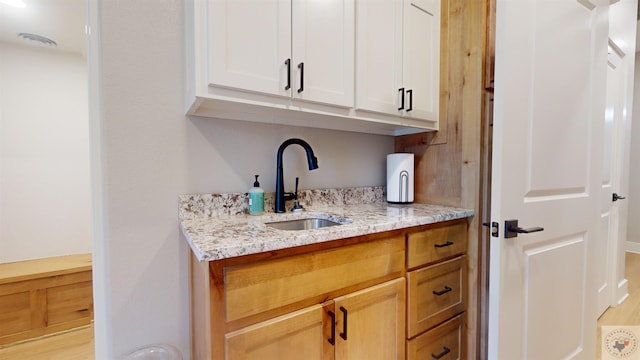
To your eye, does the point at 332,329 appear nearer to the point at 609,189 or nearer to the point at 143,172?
the point at 143,172

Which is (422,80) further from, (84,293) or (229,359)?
(84,293)

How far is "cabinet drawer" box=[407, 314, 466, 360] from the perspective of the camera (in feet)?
4.01

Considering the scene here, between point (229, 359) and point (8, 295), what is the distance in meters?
2.02

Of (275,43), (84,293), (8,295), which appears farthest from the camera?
(84,293)

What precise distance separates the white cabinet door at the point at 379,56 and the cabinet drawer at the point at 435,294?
0.79 m

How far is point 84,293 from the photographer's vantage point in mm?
2035

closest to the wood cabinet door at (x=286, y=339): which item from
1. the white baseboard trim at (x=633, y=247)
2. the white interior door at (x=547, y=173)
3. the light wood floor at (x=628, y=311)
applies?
the white interior door at (x=547, y=173)

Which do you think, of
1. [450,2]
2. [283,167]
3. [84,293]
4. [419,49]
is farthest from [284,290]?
[84,293]

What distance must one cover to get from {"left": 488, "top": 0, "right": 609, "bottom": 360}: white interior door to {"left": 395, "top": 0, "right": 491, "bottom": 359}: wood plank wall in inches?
10.2

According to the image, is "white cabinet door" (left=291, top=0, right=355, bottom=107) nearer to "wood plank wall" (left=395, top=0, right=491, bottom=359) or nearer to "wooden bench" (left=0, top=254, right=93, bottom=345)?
"wood plank wall" (left=395, top=0, right=491, bottom=359)

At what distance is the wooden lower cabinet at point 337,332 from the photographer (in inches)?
31.7

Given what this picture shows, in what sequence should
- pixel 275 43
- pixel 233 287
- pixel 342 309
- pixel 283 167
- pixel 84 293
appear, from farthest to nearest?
pixel 84 293
pixel 283 167
pixel 275 43
pixel 342 309
pixel 233 287

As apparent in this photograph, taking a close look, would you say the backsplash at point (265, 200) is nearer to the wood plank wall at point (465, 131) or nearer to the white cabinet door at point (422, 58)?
the wood plank wall at point (465, 131)

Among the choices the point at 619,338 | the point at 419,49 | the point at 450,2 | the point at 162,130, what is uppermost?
the point at 450,2
